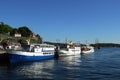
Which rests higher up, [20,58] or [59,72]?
[20,58]

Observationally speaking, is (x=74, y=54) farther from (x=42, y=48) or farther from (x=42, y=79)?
(x=42, y=79)

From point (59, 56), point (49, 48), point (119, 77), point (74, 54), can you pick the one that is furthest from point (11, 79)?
point (74, 54)

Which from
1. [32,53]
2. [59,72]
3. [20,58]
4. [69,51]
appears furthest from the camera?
[69,51]

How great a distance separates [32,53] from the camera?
87250mm

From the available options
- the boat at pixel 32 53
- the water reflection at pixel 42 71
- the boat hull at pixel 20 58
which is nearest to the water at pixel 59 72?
the water reflection at pixel 42 71

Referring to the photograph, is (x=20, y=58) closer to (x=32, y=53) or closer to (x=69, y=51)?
(x=32, y=53)

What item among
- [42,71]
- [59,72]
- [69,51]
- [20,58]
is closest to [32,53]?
[20,58]

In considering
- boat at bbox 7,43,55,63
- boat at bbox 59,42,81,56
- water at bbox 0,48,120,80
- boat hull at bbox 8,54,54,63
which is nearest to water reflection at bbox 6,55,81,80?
water at bbox 0,48,120,80

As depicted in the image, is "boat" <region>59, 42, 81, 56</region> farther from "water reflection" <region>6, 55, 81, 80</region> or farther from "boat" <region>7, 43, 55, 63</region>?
"water reflection" <region>6, 55, 81, 80</region>

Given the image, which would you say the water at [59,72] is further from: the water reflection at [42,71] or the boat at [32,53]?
the boat at [32,53]

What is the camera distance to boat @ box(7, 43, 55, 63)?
256ft

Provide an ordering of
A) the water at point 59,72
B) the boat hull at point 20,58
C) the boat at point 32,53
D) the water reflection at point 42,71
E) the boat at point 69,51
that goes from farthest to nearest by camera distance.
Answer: the boat at point 69,51 < the boat at point 32,53 < the boat hull at point 20,58 < the water reflection at point 42,71 < the water at point 59,72

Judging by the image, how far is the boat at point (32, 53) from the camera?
77.9m

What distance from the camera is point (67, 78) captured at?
49875mm
